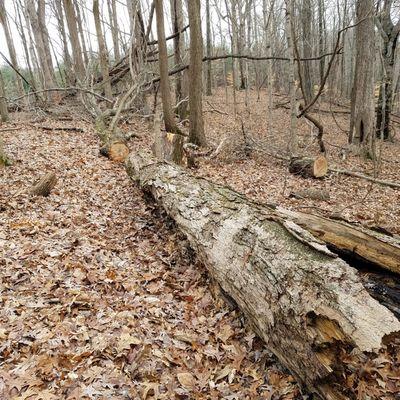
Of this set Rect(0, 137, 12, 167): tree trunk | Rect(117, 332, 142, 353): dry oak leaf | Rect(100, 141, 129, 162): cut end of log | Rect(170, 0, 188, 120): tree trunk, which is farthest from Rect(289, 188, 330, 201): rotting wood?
Rect(170, 0, 188, 120): tree trunk

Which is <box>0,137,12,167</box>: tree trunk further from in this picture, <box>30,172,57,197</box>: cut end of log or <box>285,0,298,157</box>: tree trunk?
<box>285,0,298,157</box>: tree trunk

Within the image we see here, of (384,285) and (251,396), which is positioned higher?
(384,285)

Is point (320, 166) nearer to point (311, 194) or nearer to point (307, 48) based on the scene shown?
point (311, 194)

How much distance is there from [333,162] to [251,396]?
9.54 meters

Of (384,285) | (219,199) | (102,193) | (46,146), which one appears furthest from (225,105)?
(384,285)

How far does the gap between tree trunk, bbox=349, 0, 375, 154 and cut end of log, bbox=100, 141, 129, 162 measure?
27.1 ft

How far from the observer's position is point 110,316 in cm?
374

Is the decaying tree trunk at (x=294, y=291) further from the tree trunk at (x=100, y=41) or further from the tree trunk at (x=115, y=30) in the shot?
the tree trunk at (x=115, y=30)

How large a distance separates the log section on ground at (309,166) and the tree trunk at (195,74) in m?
2.91

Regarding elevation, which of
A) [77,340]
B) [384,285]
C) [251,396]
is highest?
[384,285]

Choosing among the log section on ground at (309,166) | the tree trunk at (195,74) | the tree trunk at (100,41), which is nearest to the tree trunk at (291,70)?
the log section on ground at (309,166)

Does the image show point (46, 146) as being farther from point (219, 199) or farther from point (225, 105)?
point (225, 105)

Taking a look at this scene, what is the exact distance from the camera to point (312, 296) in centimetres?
285

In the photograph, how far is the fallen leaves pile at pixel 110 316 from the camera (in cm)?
295
